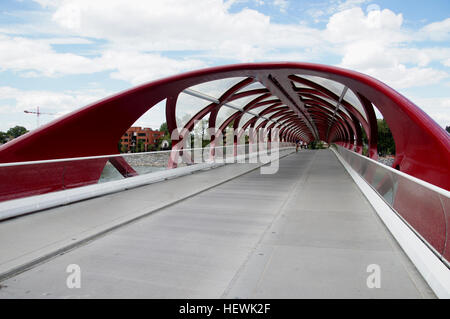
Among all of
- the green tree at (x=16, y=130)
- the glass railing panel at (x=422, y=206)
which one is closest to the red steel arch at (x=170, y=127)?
the glass railing panel at (x=422, y=206)

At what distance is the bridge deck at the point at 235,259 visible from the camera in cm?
323

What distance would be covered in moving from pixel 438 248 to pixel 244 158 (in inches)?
810

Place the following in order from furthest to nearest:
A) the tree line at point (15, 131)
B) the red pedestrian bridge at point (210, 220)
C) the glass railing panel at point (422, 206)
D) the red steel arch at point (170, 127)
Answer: the tree line at point (15, 131) → the red steel arch at point (170, 127) → the glass railing panel at point (422, 206) → the red pedestrian bridge at point (210, 220)

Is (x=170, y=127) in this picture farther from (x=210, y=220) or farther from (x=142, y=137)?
(x=142, y=137)

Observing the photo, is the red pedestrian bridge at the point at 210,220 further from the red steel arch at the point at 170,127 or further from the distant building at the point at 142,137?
the distant building at the point at 142,137

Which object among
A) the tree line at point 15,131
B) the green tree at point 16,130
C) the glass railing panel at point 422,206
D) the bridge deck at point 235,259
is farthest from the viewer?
the green tree at point 16,130

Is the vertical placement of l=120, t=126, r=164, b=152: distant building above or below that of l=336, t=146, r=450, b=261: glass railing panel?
above

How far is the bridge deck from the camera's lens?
323 centimetres

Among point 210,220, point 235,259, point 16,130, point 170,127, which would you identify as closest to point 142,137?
point 16,130

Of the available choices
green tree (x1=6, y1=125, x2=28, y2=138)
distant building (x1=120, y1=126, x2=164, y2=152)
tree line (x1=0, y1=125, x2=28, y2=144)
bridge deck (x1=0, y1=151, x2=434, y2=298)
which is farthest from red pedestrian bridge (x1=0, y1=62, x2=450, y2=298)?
distant building (x1=120, y1=126, x2=164, y2=152)

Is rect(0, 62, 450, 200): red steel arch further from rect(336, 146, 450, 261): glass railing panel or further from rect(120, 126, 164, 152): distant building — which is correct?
rect(120, 126, 164, 152): distant building

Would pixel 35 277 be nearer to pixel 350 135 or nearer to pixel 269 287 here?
pixel 269 287

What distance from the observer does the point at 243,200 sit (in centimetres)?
812
